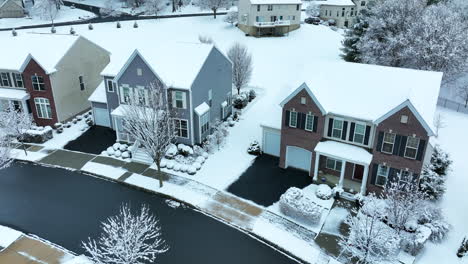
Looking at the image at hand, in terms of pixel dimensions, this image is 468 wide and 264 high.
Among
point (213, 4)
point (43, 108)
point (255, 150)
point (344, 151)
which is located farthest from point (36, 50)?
point (213, 4)

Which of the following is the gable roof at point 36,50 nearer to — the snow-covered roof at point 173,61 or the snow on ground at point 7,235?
the snow-covered roof at point 173,61

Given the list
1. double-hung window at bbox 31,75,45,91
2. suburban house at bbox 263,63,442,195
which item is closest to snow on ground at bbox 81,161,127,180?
double-hung window at bbox 31,75,45,91

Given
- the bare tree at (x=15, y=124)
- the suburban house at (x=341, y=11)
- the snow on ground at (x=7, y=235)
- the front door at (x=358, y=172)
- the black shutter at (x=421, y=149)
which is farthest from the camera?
the suburban house at (x=341, y=11)

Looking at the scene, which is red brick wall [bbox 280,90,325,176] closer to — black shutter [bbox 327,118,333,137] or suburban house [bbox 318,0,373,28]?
black shutter [bbox 327,118,333,137]

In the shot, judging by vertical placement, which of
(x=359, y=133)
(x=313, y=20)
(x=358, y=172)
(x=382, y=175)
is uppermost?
(x=313, y=20)

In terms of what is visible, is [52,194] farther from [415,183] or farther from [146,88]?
[415,183]

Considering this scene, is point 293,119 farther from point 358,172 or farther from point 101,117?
point 101,117

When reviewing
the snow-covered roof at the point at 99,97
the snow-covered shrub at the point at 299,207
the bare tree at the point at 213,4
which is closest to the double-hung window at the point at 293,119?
the snow-covered shrub at the point at 299,207
